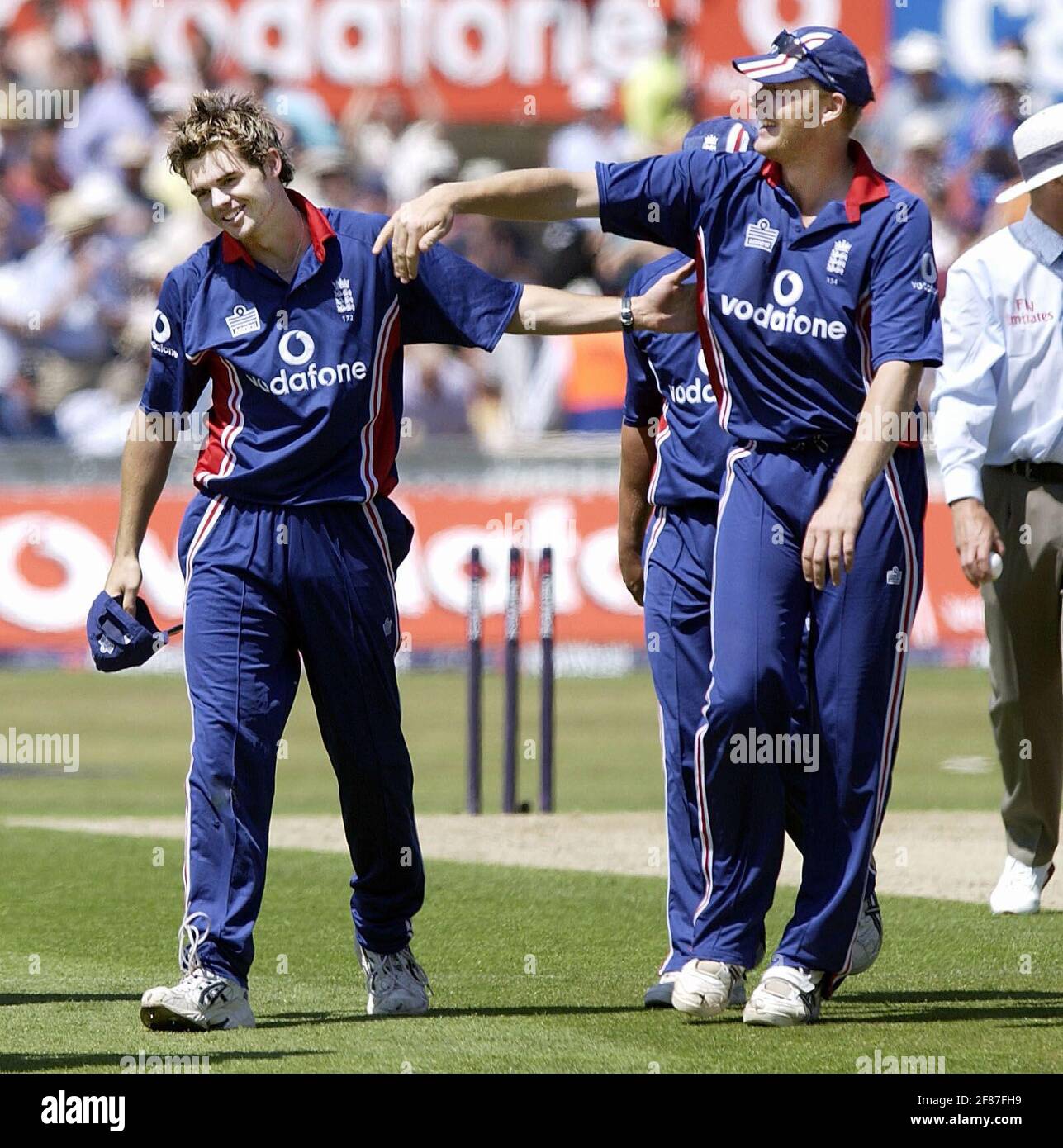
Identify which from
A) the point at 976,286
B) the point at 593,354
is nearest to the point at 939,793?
the point at 976,286

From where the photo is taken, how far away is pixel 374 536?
6.12 m

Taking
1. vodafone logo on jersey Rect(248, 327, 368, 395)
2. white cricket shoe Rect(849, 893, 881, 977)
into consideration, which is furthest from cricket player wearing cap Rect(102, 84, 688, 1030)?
white cricket shoe Rect(849, 893, 881, 977)

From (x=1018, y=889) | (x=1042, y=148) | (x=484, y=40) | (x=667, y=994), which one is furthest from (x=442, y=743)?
(x=484, y=40)

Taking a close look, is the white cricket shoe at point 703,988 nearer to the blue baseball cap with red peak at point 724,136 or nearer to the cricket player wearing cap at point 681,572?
the cricket player wearing cap at point 681,572

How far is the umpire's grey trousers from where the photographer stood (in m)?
7.98

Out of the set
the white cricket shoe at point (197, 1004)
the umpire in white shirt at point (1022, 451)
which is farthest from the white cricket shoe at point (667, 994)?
the umpire in white shirt at point (1022, 451)

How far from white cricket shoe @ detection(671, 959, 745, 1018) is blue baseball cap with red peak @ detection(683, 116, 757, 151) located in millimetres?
2220

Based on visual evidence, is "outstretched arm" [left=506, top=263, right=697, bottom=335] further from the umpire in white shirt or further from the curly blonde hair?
the umpire in white shirt

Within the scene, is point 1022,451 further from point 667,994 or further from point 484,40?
point 484,40

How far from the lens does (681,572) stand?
6.71 meters

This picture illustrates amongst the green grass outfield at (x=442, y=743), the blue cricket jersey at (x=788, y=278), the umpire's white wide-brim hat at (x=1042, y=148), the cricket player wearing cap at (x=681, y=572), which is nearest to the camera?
the blue cricket jersey at (x=788, y=278)

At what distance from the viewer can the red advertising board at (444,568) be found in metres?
18.0

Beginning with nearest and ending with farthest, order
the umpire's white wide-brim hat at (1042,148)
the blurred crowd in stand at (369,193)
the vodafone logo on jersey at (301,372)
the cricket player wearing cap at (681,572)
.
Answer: the vodafone logo on jersey at (301,372)
the cricket player wearing cap at (681,572)
the umpire's white wide-brim hat at (1042,148)
the blurred crowd in stand at (369,193)

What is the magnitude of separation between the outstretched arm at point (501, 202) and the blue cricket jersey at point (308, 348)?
0.29 m
